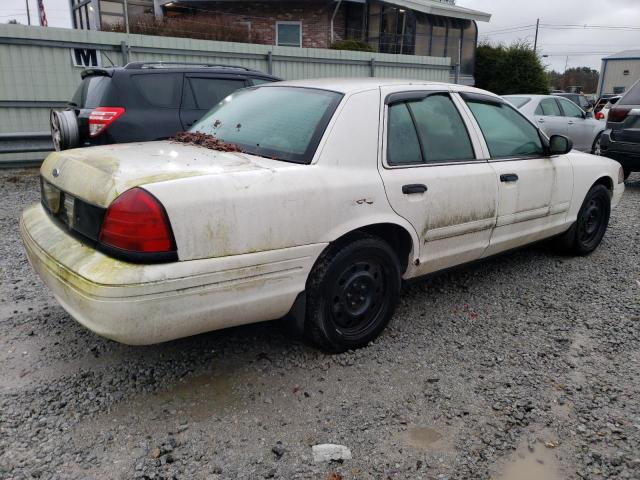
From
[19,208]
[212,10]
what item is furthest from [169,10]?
[19,208]

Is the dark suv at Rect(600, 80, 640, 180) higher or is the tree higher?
the tree

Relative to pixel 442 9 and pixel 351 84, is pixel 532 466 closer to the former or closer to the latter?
pixel 351 84

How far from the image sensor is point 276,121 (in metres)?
3.38

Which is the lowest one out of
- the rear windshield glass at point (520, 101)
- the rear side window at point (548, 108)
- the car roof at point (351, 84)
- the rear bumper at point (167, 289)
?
the rear bumper at point (167, 289)

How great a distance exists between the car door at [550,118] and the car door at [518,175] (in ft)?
21.9

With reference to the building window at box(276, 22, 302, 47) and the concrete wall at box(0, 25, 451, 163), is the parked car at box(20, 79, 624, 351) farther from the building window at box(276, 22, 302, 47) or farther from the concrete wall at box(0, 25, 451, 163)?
the building window at box(276, 22, 302, 47)

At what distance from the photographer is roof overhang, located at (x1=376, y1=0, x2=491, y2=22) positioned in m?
21.1

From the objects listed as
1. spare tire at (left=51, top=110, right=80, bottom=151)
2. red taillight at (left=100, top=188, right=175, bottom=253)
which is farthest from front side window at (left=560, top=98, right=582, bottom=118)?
red taillight at (left=100, top=188, right=175, bottom=253)

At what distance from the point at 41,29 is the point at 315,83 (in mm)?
8239

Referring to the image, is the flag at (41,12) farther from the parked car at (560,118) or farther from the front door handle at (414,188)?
the front door handle at (414,188)

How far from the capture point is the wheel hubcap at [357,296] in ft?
10.4

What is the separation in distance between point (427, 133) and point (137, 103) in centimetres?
412

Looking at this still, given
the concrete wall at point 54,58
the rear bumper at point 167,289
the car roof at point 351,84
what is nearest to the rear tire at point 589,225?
the car roof at point 351,84

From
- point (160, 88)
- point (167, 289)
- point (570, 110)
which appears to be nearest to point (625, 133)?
point (570, 110)
